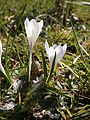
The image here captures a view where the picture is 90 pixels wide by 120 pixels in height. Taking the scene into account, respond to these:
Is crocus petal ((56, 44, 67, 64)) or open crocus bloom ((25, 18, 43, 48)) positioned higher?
open crocus bloom ((25, 18, 43, 48))

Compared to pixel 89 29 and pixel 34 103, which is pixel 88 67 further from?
pixel 89 29

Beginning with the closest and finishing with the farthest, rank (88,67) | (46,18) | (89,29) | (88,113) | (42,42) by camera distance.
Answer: (88,113) < (88,67) < (42,42) < (89,29) < (46,18)

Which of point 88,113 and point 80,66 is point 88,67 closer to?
point 80,66

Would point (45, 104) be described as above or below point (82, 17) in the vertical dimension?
below

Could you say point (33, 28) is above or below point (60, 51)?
above

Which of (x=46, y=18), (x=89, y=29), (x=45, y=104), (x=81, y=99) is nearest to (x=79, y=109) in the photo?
(x=81, y=99)

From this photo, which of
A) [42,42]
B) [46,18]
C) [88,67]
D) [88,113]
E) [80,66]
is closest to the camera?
[88,113]

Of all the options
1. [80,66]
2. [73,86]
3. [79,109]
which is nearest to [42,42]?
[80,66]

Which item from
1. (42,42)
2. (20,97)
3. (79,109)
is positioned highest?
(42,42)

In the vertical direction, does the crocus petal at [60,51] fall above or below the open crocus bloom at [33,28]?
below

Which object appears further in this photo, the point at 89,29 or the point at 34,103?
the point at 89,29
